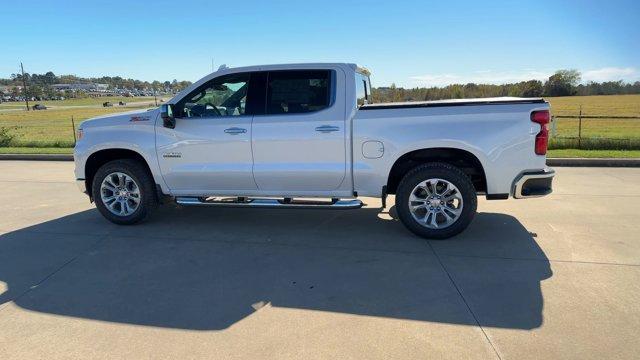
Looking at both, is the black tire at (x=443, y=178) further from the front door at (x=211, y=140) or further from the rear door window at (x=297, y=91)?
the front door at (x=211, y=140)

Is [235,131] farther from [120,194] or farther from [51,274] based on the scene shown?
[51,274]

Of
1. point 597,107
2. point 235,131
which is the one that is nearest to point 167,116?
point 235,131

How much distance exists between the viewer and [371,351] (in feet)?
9.95

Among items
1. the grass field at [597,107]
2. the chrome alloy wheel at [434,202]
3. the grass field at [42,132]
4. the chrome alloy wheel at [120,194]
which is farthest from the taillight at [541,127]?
the grass field at [597,107]

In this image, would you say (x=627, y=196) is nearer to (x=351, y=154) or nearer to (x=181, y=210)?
(x=351, y=154)

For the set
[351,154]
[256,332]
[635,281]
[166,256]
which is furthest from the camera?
[351,154]

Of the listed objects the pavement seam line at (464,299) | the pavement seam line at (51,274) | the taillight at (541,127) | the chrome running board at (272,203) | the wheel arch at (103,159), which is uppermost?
the taillight at (541,127)

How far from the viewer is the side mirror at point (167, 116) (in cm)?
550

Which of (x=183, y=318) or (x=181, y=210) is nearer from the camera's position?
(x=183, y=318)

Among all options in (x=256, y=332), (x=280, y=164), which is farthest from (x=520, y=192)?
(x=256, y=332)

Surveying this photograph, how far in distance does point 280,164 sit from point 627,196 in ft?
17.2

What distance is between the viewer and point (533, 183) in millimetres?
4934

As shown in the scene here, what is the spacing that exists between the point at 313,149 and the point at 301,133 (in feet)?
0.72

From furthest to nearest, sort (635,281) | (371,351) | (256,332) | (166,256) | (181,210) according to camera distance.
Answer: (181,210) < (166,256) < (635,281) < (256,332) < (371,351)
